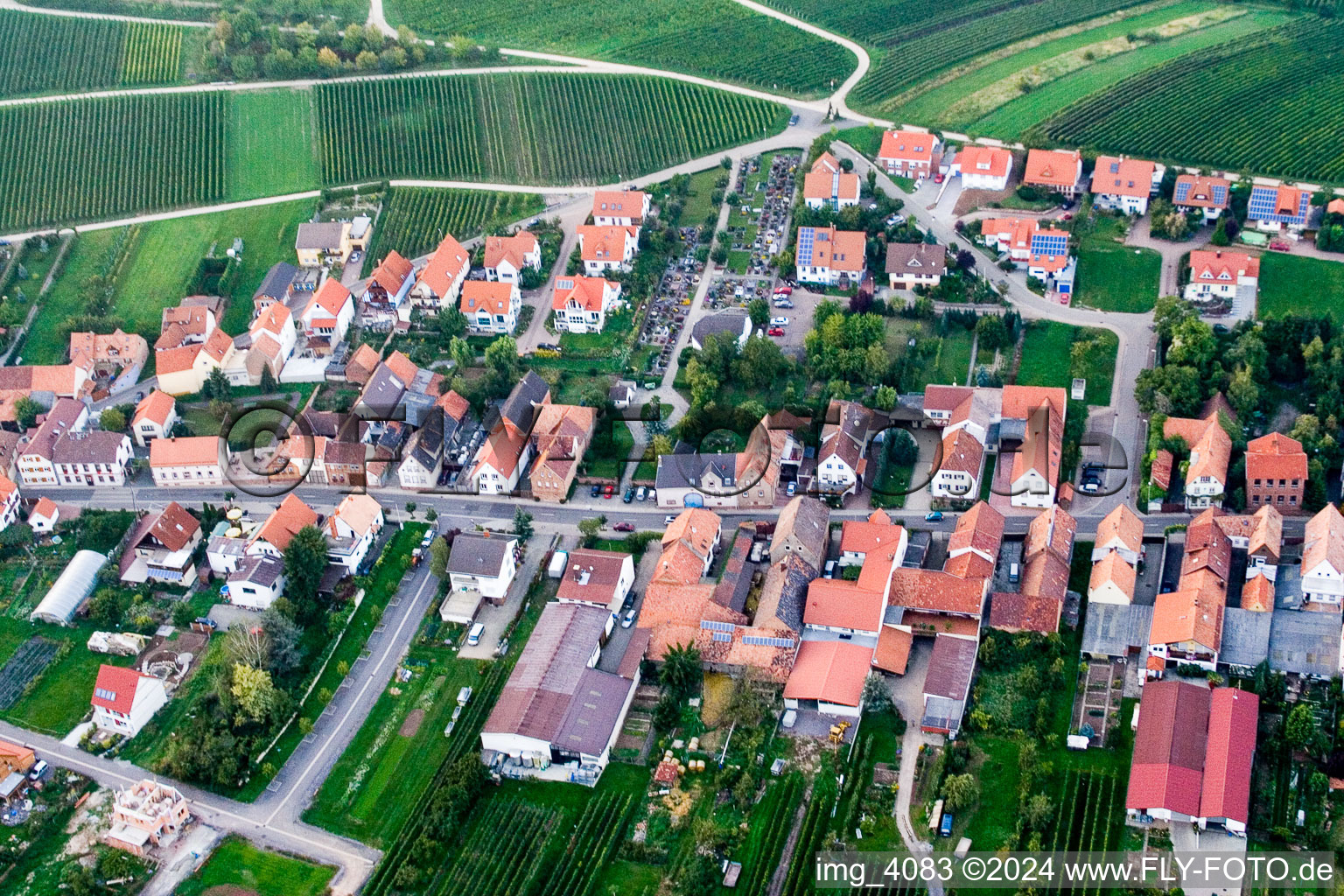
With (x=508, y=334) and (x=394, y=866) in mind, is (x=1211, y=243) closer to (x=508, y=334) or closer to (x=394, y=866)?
(x=508, y=334)

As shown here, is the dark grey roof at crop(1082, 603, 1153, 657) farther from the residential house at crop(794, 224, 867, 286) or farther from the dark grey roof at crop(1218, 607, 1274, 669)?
the residential house at crop(794, 224, 867, 286)

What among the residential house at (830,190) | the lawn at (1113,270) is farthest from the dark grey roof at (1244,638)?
the residential house at (830,190)

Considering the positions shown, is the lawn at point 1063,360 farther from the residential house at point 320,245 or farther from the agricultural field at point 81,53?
the agricultural field at point 81,53

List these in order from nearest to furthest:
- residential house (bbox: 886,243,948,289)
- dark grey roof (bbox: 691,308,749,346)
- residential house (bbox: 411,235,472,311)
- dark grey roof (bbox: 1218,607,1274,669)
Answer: dark grey roof (bbox: 1218,607,1274,669) → dark grey roof (bbox: 691,308,749,346) → residential house (bbox: 886,243,948,289) → residential house (bbox: 411,235,472,311)

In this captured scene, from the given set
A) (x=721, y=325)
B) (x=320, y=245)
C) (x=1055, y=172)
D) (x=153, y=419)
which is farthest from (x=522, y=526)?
(x=1055, y=172)

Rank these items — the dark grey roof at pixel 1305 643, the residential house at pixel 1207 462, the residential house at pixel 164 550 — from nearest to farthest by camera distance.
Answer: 1. the dark grey roof at pixel 1305 643
2. the residential house at pixel 1207 462
3. the residential house at pixel 164 550

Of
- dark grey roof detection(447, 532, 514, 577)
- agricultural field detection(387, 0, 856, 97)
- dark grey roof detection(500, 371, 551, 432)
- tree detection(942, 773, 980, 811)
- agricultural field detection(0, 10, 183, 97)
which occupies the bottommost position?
tree detection(942, 773, 980, 811)

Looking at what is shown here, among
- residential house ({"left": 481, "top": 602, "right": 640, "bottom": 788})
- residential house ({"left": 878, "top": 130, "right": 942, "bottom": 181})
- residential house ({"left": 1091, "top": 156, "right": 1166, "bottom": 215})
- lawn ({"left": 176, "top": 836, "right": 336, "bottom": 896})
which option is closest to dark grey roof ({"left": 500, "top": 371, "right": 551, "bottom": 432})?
residential house ({"left": 481, "top": 602, "right": 640, "bottom": 788})
